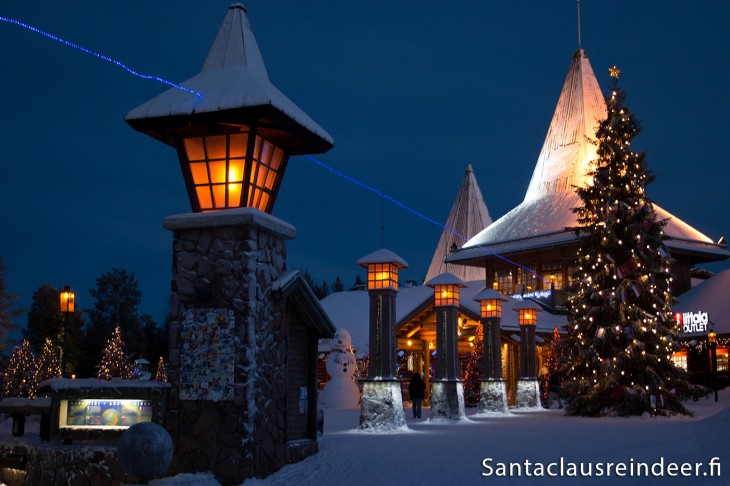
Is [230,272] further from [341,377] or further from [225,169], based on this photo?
[341,377]

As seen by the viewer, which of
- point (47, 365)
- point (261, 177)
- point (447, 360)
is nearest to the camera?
point (261, 177)

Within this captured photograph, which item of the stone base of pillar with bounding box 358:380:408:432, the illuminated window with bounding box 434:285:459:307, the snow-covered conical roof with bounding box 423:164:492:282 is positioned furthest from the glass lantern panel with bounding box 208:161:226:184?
the snow-covered conical roof with bounding box 423:164:492:282

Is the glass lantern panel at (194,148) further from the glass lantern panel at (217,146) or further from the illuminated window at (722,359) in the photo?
the illuminated window at (722,359)

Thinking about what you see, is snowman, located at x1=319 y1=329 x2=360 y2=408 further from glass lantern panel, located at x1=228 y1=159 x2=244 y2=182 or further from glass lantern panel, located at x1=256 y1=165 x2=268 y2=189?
glass lantern panel, located at x1=228 y1=159 x2=244 y2=182

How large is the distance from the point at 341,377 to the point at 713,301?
722 inches

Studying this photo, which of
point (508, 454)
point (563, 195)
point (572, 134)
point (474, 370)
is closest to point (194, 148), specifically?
point (508, 454)

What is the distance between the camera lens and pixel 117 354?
36188 millimetres

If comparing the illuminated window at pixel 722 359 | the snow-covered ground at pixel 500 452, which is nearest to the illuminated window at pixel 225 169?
the snow-covered ground at pixel 500 452

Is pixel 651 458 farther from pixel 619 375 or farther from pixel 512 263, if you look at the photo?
pixel 512 263

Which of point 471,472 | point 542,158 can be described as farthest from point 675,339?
point 542,158

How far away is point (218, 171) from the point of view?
1209 centimetres

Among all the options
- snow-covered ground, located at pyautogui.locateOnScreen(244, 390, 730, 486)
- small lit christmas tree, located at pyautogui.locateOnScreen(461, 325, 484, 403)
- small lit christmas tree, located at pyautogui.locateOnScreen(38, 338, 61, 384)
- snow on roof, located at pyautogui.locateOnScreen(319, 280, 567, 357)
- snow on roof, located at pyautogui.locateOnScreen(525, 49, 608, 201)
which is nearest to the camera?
snow-covered ground, located at pyautogui.locateOnScreen(244, 390, 730, 486)

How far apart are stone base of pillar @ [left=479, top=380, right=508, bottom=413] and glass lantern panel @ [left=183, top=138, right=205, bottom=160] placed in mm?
18586

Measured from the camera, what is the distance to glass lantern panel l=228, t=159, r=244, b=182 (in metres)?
12.0
